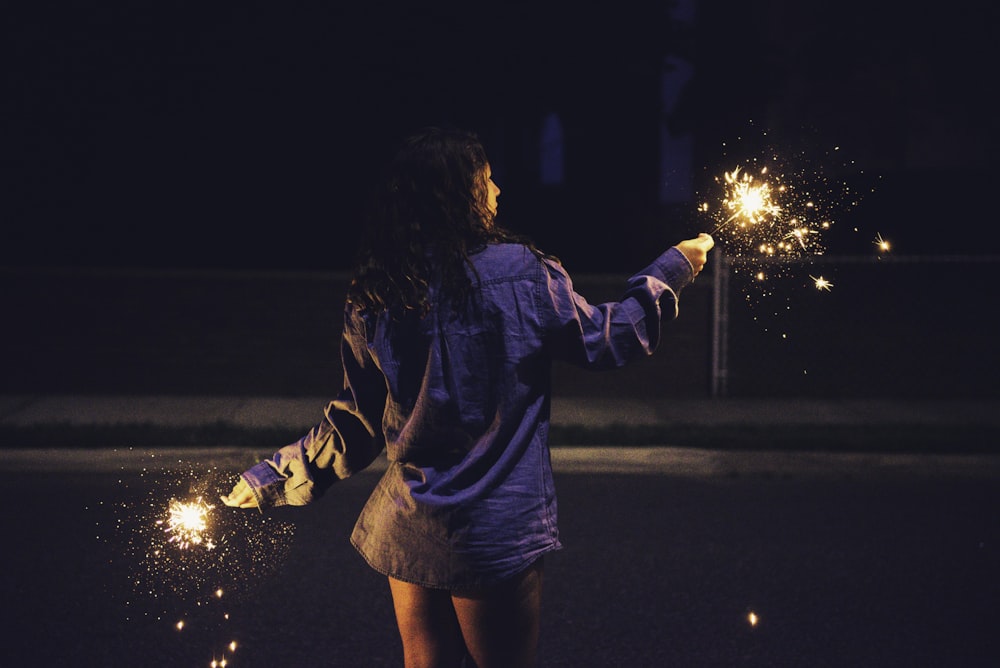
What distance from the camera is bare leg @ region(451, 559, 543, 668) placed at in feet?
8.06

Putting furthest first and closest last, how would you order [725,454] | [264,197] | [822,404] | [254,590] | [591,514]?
[264,197]
[822,404]
[725,454]
[591,514]
[254,590]

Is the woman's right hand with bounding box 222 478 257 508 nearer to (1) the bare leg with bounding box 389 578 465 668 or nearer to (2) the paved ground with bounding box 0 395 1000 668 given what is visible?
(1) the bare leg with bounding box 389 578 465 668

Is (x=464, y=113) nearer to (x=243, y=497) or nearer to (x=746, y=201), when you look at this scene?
(x=746, y=201)

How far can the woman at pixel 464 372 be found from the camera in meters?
2.35

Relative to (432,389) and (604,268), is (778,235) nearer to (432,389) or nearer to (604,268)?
(432,389)

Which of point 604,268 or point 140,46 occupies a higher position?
point 140,46

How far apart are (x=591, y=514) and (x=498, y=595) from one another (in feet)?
14.0

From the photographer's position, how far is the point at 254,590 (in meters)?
5.30

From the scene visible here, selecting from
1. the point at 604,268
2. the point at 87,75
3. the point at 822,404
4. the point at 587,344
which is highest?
the point at 87,75

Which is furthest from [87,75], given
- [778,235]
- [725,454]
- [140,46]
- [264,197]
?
[778,235]

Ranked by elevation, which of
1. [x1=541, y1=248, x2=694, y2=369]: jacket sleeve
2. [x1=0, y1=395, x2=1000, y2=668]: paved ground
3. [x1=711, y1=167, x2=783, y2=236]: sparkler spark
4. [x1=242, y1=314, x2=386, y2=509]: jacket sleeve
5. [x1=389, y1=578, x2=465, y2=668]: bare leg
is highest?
[x1=711, y1=167, x2=783, y2=236]: sparkler spark

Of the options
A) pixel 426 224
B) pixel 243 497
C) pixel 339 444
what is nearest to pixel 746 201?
pixel 426 224

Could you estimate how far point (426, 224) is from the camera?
2393 millimetres

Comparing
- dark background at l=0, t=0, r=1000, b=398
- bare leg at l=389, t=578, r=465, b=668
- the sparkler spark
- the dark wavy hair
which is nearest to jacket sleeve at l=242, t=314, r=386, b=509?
the dark wavy hair
